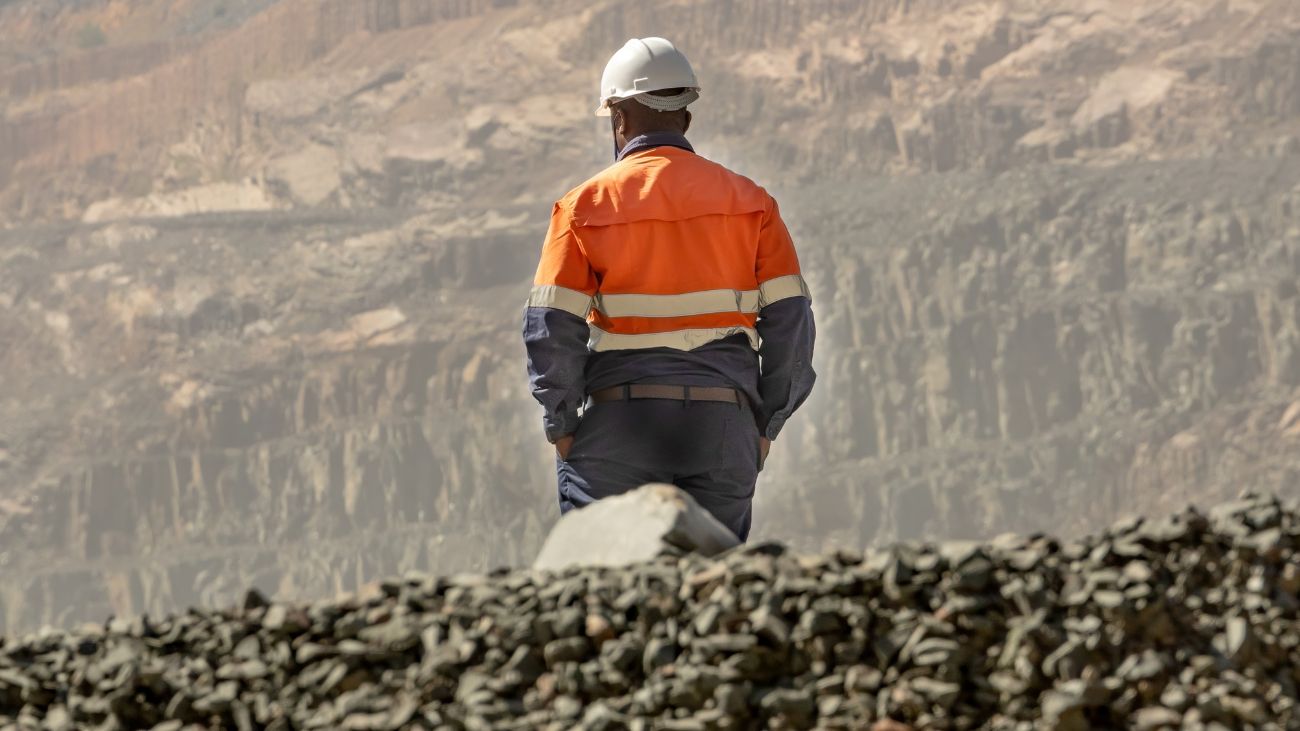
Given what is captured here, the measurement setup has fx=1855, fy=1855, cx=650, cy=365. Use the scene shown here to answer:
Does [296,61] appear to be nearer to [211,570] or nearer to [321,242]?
[321,242]

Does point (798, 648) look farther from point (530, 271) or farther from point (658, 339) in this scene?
point (530, 271)

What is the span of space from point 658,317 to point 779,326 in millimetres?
294

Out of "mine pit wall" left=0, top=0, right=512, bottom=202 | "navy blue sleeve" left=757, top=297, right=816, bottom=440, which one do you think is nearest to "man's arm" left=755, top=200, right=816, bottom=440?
"navy blue sleeve" left=757, top=297, right=816, bottom=440

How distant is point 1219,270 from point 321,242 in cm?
2369

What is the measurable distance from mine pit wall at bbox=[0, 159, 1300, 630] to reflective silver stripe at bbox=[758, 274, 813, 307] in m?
39.1

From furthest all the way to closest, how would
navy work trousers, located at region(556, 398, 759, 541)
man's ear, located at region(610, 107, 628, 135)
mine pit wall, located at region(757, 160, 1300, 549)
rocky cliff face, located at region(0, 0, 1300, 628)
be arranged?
1. rocky cliff face, located at region(0, 0, 1300, 628)
2. mine pit wall, located at region(757, 160, 1300, 549)
3. man's ear, located at region(610, 107, 628, 135)
4. navy work trousers, located at region(556, 398, 759, 541)

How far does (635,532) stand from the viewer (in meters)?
3.56

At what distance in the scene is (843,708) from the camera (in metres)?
2.94

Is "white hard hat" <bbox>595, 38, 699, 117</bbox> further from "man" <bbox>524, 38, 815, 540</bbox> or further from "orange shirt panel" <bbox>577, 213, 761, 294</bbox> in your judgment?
"orange shirt panel" <bbox>577, 213, 761, 294</bbox>

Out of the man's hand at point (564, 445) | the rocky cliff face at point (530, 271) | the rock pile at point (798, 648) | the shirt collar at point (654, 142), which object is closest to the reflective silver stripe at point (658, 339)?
the man's hand at point (564, 445)

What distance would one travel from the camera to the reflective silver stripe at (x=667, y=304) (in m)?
4.19

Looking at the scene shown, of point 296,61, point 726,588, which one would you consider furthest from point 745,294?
point 296,61

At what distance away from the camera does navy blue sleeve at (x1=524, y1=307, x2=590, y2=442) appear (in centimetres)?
409

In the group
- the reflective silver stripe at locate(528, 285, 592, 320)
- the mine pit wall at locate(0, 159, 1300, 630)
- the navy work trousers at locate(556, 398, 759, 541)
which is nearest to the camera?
the reflective silver stripe at locate(528, 285, 592, 320)
